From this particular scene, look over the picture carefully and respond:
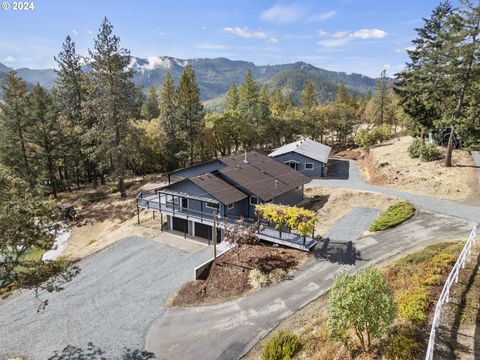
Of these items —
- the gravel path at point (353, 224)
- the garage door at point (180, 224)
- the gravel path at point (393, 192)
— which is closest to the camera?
the gravel path at point (353, 224)

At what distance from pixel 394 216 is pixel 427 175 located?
515 inches

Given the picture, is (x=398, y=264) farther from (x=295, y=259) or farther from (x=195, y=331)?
(x=195, y=331)

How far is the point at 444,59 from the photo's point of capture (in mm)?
34062

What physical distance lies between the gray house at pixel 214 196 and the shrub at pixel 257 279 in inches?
276

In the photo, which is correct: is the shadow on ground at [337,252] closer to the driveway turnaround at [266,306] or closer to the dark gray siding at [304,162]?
the driveway turnaround at [266,306]

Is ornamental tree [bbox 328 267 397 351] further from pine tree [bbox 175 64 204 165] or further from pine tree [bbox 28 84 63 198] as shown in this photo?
pine tree [bbox 28 84 63 198]

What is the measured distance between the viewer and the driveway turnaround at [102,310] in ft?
52.8

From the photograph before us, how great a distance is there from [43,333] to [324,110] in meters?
64.7

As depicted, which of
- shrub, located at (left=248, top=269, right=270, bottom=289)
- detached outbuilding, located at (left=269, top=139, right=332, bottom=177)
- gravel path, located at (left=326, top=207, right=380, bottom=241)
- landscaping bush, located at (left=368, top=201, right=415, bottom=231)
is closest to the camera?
shrub, located at (left=248, top=269, right=270, bottom=289)

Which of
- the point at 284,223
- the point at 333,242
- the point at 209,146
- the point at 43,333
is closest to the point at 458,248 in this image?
the point at 333,242

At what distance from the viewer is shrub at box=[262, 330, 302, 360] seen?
12969 mm

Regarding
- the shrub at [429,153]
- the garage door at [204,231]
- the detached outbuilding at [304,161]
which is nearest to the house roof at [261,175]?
the garage door at [204,231]

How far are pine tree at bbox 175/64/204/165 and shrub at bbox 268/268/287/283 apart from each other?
119 ft

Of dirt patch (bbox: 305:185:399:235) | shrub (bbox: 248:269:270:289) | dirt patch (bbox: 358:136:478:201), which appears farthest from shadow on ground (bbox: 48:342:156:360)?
dirt patch (bbox: 358:136:478:201)
